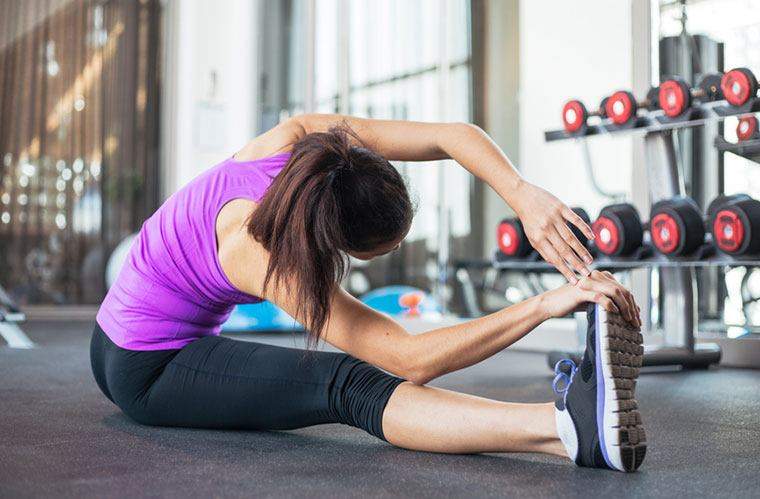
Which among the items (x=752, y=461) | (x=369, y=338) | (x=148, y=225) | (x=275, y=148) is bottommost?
(x=752, y=461)

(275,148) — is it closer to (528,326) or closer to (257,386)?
(257,386)

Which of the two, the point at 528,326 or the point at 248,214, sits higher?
the point at 248,214

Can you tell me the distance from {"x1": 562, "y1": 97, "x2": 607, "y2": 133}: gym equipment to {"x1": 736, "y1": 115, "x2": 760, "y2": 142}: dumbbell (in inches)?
19.1

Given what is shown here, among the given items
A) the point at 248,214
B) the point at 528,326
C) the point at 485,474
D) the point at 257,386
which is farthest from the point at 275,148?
the point at 485,474

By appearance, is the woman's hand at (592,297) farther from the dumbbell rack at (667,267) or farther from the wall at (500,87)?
the wall at (500,87)

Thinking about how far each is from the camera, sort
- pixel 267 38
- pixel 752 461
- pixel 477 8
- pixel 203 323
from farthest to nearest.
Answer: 1. pixel 267 38
2. pixel 477 8
3. pixel 203 323
4. pixel 752 461

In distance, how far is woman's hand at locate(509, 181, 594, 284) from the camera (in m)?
1.35

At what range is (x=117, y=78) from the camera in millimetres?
6090

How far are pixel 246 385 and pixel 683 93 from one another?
6.68 feet

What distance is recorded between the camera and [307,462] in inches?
59.1

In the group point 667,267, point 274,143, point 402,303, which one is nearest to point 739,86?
point 667,267

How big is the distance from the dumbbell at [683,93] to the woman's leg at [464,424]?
1841mm

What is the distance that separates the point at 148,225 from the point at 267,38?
4.48m

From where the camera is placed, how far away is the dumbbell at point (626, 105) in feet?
10.2
